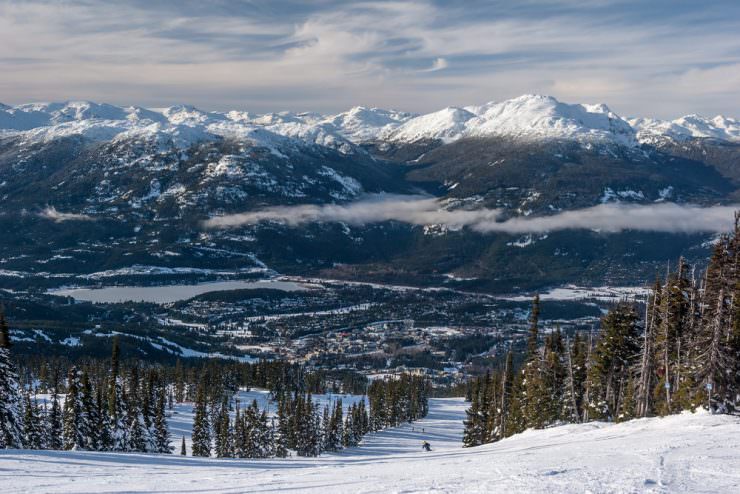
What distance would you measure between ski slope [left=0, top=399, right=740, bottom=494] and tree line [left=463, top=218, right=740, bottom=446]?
212 inches

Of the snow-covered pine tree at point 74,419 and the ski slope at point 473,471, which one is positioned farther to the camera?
the snow-covered pine tree at point 74,419

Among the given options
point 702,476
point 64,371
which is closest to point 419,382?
point 64,371

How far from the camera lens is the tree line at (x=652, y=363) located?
4731 cm

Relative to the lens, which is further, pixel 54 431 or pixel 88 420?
pixel 54 431

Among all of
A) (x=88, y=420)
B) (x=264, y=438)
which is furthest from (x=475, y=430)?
(x=88, y=420)

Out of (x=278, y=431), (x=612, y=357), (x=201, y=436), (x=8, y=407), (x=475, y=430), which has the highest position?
(x=612, y=357)

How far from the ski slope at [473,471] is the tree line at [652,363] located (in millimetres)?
5381

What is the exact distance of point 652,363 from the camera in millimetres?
58031

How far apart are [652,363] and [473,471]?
3473 cm

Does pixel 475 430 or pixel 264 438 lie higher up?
pixel 475 430

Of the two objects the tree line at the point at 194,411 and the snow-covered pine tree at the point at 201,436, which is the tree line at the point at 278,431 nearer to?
the snow-covered pine tree at the point at 201,436

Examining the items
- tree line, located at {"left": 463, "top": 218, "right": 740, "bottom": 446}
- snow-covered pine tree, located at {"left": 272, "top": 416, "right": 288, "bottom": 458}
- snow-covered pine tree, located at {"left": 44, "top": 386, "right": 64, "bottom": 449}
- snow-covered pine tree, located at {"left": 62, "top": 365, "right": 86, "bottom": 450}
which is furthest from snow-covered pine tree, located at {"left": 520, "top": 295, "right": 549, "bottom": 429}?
snow-covered pine tree, located at {"left": 44, "top": 386, "right": 64, "bottom": 449}

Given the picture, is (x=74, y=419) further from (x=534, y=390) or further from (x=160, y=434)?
(x=534, y=390)

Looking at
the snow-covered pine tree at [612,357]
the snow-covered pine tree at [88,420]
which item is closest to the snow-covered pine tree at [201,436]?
the snow-covered pine tree at [88,420]
